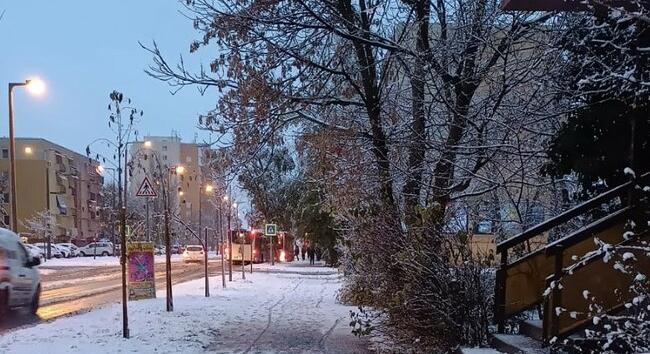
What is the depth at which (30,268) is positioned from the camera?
16.8 meters

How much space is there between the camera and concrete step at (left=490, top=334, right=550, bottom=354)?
6.77 meters

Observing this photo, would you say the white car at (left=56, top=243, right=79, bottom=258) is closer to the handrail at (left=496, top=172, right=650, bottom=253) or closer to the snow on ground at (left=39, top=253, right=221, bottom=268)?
the snow on ground at (left=39, top=253, right=221, bottom=268)

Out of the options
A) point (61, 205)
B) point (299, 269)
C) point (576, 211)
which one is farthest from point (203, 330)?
point (61, 205)

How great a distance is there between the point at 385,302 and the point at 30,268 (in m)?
10.6

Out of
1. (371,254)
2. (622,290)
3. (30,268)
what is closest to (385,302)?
(371,254)

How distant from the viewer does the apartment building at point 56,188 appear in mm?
91750

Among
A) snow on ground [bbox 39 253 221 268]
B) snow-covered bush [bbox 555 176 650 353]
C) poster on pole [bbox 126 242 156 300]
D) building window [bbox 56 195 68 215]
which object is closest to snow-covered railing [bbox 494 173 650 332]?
snow-covered bush [bbox 555 176 650 353]

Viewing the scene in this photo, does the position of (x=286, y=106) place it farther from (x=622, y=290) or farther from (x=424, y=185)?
(x=622, y=290)

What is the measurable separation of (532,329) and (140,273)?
13.0 metres

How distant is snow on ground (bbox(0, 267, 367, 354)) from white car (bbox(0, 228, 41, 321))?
1.96 m

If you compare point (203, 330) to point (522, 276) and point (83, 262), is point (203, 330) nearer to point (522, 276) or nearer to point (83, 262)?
point (522, 276)

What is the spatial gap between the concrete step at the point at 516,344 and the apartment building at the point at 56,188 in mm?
76790

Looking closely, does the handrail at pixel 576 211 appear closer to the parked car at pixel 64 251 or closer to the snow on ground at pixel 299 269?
the snow on ground at pixel 299 269

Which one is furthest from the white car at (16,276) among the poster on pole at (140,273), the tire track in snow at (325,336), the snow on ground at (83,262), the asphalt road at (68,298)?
the snow on ground at (83,262)
